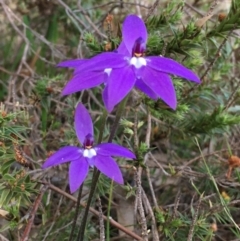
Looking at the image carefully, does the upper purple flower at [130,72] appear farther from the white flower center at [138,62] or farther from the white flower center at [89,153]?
the white flower center at [89,153]

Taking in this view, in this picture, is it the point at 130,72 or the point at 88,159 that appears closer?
the point at 130,72

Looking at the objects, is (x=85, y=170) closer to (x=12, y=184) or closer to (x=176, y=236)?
(x=12, y=184)

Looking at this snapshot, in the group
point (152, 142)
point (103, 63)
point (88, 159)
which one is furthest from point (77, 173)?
point (152, 142)

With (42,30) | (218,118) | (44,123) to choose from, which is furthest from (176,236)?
(42,30)

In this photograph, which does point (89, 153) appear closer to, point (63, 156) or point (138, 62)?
point (63, 156)

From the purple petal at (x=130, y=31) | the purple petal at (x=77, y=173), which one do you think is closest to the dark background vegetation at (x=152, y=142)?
the purple petal at (x=77, y=173)

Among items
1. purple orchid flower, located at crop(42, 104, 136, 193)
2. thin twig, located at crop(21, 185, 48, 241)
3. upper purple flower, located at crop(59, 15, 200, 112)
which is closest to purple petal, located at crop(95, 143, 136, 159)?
purple orchid flower, located at crop(42, 104, 136, 193)
